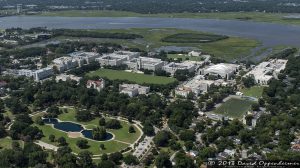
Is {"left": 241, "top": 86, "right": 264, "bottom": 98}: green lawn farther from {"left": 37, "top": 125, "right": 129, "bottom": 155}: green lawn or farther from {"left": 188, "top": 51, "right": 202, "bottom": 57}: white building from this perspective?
{"left": 37, "top": 125, "right": 129, "bottom": 155}: green lawn

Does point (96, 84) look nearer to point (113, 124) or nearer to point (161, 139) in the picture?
point (113, 124)

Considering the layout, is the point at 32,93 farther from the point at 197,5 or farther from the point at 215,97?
the point at 197,5

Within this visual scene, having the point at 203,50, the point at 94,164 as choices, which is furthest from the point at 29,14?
the point at 94,164

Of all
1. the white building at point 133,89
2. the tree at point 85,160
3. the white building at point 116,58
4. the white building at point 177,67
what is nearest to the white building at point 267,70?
the white building at point 177,67

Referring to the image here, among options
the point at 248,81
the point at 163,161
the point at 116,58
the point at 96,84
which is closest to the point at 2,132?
the point at 96,84

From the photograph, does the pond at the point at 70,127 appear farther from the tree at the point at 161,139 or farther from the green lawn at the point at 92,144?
the tree at the point at 161,139

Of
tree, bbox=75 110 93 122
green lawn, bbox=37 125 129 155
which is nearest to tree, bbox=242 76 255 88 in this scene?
tree, bbox=75 110 93 122
